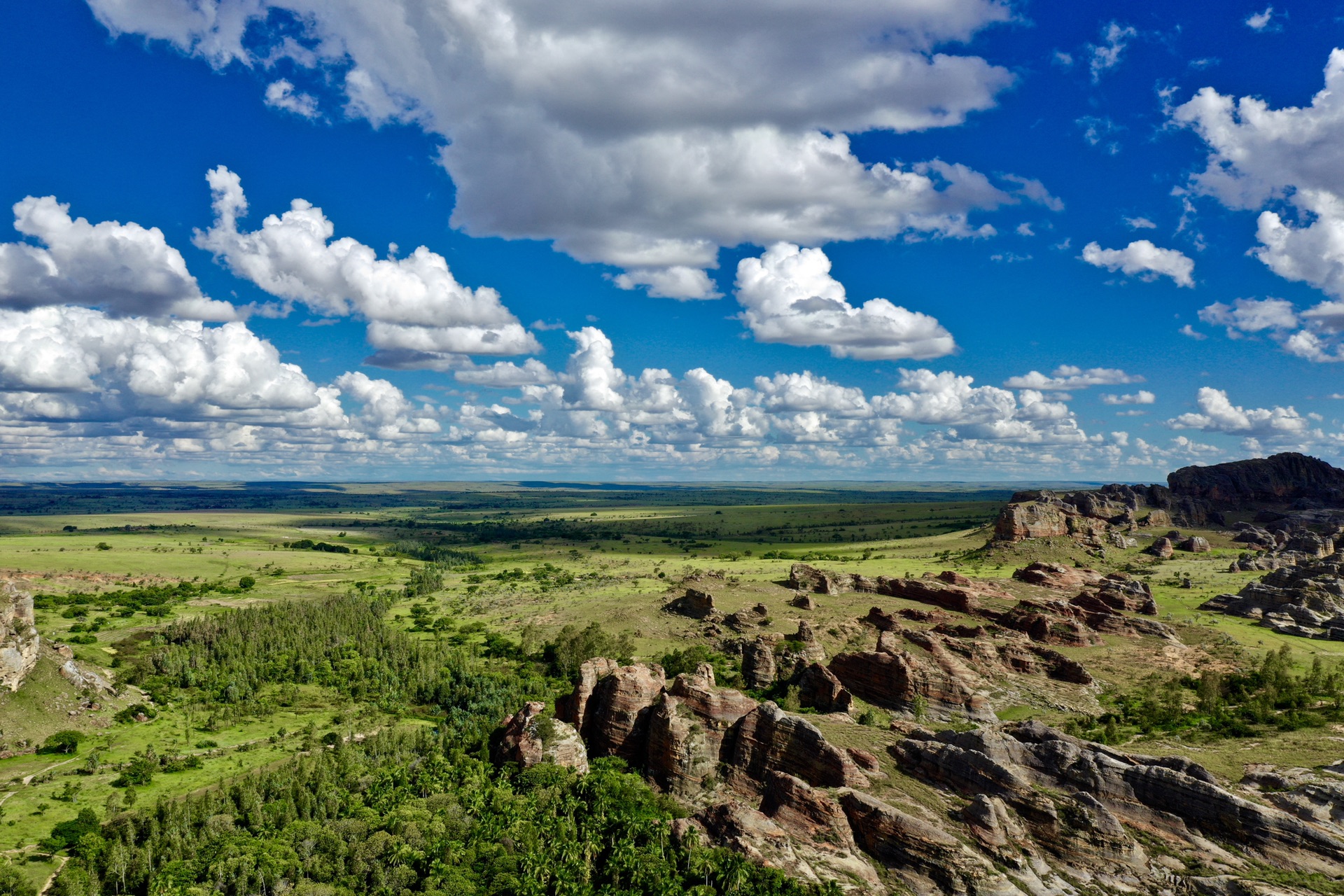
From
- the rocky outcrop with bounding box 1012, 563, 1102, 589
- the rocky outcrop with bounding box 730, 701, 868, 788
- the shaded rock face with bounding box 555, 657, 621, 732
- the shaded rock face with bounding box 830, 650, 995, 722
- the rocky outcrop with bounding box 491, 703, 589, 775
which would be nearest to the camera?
the rocky outcrop with bounding box 730, 701, 868, 788

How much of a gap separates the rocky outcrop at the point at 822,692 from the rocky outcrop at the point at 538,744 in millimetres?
35994

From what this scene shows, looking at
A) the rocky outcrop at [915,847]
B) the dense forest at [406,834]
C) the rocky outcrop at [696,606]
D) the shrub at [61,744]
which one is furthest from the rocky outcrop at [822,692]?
the shrub at [61,744]

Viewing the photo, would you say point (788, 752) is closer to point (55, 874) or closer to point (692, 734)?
point (692, 734)

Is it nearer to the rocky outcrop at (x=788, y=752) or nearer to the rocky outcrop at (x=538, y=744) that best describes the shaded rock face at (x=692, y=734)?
the rocky outcrop at (x=788, y=752)

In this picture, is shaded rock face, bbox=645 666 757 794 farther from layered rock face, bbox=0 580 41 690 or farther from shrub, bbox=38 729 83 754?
layered rock face, bbox=0 580 41 690

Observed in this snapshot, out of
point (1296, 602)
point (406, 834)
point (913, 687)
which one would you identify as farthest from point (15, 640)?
point (1296, 602)

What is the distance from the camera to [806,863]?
6756cm

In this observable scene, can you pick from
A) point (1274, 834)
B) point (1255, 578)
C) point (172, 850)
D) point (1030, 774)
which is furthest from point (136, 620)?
point (1255, 578)

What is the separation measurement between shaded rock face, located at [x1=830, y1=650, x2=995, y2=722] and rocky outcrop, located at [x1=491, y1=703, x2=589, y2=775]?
42.6 m

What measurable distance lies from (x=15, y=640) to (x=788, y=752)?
14110 cm

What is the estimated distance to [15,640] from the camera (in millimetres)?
130250

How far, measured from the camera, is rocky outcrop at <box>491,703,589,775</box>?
91.9m

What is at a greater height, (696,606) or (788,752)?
(788,752)

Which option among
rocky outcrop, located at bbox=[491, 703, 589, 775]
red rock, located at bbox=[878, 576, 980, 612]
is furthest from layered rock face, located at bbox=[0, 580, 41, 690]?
red rock, located at bbox=[878, 576, 980, 612]
